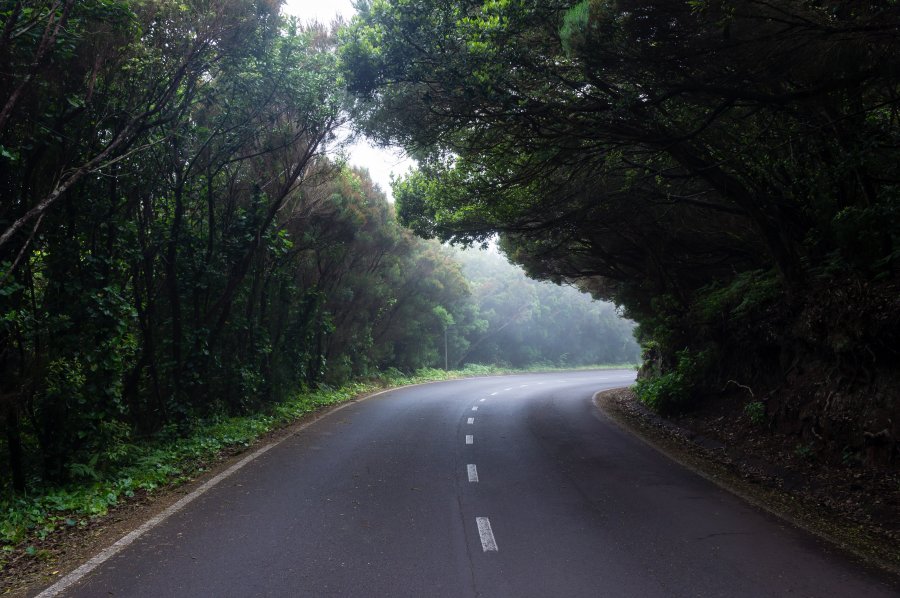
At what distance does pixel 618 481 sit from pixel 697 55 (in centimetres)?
575

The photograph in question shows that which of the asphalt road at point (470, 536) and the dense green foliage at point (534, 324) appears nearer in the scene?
the asphalt road at point (470, 536)

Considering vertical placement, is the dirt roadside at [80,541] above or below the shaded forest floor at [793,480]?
above

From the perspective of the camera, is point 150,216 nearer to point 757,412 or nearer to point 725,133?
point 725,133

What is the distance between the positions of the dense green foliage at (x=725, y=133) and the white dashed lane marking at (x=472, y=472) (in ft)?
15.8

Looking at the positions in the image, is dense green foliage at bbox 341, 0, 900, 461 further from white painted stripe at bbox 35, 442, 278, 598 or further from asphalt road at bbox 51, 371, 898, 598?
white painted stripe at bbox 35, 442, 278, 598

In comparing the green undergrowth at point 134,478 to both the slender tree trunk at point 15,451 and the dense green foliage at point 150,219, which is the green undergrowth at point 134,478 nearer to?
the dense green foliage at point 150,219

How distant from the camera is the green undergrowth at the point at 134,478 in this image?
6934 mm

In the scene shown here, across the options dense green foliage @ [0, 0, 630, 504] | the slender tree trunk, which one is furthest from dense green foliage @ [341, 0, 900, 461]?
the slender tree trunk

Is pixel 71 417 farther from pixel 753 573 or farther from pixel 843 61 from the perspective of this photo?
pixel 843 61

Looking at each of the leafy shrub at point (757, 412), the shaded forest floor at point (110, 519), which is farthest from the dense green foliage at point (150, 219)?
the leafy shrub at point (757, 412)

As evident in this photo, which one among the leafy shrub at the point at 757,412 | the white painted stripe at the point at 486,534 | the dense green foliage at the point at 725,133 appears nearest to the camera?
the white painted stripe at the point at 486,534

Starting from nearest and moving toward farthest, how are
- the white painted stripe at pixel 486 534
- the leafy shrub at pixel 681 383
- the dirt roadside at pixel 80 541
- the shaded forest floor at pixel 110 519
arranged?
1. the dirt roadside at pixel 80 541
2. the shaded forest floor at pixel 110 519
3. the white painted stripe at pixel 486 534
4. the leafy shrub at pixel 681 383

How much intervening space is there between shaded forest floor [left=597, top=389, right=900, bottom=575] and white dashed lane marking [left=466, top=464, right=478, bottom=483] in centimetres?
349

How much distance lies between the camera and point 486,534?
6.72 metres
